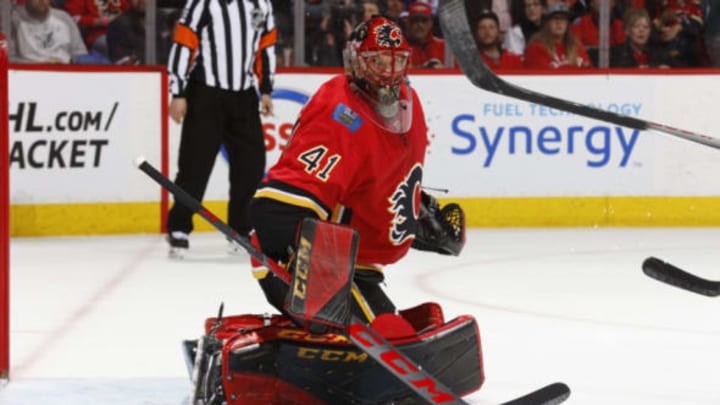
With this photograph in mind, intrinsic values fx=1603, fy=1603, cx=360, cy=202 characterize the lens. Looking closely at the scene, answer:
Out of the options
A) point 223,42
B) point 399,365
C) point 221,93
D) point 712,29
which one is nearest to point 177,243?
point 221,93

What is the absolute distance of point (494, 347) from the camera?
167 inches

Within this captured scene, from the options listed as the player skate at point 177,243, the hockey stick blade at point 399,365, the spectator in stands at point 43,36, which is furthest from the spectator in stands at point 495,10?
the hockey stick blade at point 399,365

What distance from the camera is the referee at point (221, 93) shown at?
20.7ft

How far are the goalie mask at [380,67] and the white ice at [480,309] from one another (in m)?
0.73

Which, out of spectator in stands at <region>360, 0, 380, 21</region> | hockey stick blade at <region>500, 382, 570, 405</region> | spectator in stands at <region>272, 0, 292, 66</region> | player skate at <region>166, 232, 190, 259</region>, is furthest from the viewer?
spectator in stands at <region>360, 0, 380, 21</region>

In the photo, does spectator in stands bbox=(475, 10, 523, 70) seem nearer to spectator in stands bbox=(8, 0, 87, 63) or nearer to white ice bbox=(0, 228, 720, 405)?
white ice bbox=(0, 228, 720, 405)

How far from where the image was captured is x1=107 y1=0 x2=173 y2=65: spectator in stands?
7191 millimetres

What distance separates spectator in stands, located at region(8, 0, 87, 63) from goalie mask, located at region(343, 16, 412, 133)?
159 inches

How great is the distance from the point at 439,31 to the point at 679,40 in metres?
1.22

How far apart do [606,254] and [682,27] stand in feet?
6.33

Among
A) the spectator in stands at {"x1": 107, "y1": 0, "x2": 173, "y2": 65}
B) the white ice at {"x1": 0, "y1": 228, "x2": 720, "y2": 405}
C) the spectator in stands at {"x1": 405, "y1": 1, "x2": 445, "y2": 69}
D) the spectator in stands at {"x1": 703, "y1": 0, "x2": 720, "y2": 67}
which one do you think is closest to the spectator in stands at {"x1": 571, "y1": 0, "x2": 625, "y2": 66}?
the spectator in stands at {"x1": 703, "y1": 0, "x2": 720, "y2": 67}

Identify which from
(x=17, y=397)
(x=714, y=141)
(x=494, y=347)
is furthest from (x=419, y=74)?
(x=714, y=141)

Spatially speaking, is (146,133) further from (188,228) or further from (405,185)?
(405,185)

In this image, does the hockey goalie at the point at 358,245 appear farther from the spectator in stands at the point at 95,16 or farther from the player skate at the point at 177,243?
the spectator in stands at the point at 95,16
